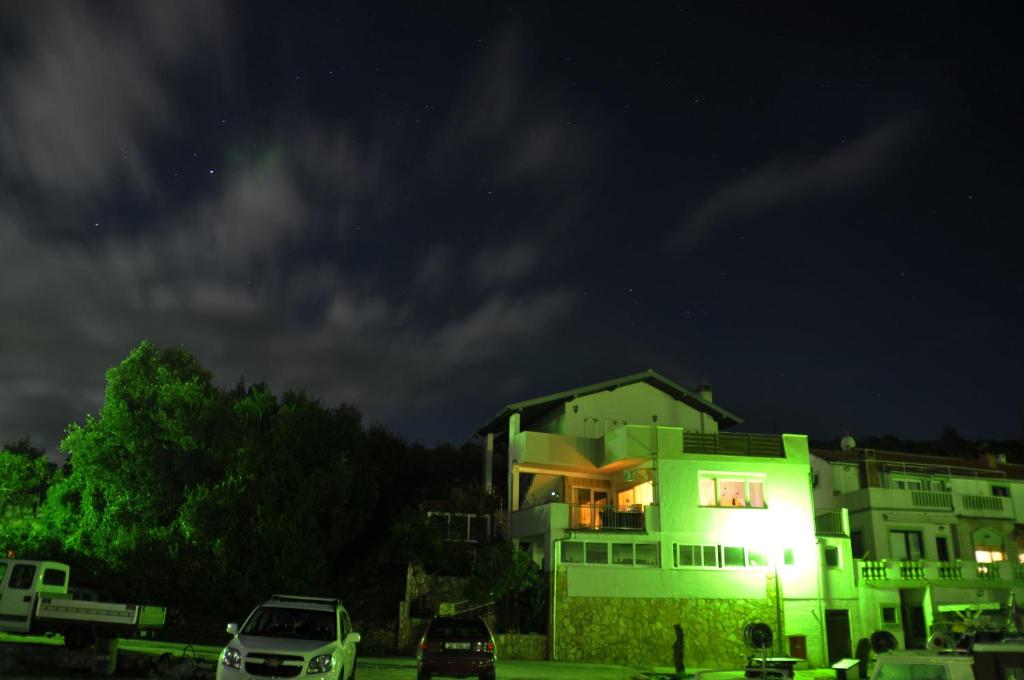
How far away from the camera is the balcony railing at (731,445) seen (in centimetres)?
3256

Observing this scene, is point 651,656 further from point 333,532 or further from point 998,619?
point 998,619

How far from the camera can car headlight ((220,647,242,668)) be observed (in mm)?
12555

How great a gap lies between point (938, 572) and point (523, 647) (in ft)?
55.3

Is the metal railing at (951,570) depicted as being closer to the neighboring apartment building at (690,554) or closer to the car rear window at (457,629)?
the neighboring apartment building at (690,554)

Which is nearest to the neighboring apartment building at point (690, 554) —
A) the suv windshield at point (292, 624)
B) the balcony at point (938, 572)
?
the balcony at point (938, 572)

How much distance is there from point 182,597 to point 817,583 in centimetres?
2413

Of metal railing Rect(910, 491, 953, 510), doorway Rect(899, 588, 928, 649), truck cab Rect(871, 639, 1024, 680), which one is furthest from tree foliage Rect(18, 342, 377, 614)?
metal railing Rect(910, 491, 953, 510)

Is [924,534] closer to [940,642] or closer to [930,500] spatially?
[930,500]

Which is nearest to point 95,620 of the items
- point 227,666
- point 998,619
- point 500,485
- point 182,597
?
point 182,597

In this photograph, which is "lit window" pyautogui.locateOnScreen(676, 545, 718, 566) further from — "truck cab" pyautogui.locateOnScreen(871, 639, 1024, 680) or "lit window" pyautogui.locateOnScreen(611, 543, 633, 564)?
"truck cab" pyautogui.locateOnScreen(871, 639, 1024, 680)

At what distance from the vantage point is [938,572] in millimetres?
31750

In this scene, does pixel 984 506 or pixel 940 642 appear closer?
pixel 940 642

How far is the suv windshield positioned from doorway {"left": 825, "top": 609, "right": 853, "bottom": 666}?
76.8 feet

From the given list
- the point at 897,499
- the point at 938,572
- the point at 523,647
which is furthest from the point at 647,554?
the point at 897,499
